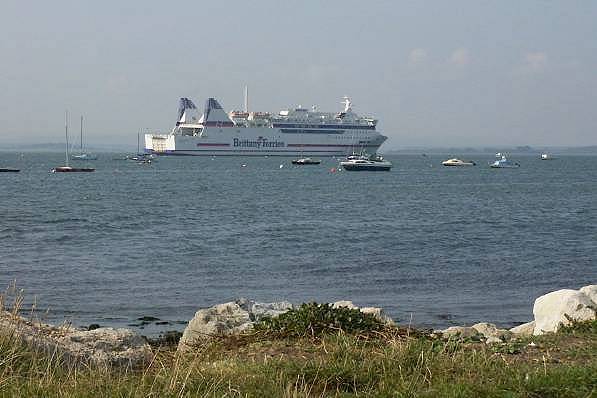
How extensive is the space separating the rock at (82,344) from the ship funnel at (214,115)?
350 feet

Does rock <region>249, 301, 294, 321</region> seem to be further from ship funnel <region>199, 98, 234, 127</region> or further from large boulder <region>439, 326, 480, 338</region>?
ship funnel <region>199, 98, 234, 127</region>

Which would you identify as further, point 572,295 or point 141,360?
point 572,295

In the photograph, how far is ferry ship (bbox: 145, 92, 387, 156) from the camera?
371ft

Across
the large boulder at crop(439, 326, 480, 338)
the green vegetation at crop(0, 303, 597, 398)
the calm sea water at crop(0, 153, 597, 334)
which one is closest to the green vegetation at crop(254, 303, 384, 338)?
the green vegetation at crop(0, 303, 597, 398)

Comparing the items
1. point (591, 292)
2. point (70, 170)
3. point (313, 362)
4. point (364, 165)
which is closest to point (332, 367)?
point (313, 362)

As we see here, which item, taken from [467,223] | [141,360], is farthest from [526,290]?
[467,223]

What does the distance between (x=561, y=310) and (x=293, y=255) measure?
12.1 metres

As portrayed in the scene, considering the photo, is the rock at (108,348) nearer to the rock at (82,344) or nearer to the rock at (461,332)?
the rock at (82,344)

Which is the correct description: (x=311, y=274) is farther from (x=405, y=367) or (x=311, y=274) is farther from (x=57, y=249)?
A: (x=405, y=367)

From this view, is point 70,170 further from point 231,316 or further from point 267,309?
point 231,316

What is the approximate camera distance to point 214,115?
11288cm

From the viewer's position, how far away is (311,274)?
1628 cm

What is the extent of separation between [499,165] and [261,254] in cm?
8874

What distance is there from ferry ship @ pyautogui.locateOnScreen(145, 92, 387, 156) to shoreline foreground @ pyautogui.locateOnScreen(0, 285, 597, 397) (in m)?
107
